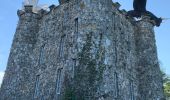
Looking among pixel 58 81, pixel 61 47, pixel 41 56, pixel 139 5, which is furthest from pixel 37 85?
pixel 139 5

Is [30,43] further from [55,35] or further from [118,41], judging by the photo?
[118,41]

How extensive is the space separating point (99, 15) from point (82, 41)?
3411 millimetres

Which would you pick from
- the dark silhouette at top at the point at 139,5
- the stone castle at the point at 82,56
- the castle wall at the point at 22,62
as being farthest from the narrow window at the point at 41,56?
the dark silhouette at top at the point at 139,5

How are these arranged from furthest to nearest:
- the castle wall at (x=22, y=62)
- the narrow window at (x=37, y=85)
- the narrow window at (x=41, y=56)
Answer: the narrow window at (x=41, y=56) < the castle wall at (x=22, y=62) < the narrow window at (x=37, y=85)

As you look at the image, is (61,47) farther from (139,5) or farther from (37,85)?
(139,5)

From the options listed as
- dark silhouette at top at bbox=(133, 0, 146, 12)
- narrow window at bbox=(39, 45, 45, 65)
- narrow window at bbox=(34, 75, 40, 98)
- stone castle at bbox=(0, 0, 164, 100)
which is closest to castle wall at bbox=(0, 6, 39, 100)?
stone castle at bbox=(0, 0, 164, 100)

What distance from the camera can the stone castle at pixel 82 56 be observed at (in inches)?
836

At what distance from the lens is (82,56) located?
2169 cm

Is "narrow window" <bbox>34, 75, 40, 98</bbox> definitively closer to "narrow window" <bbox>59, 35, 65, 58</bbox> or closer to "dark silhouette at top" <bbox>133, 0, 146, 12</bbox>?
"narrow window" <bbox>59, 35, 65, 58</bbox>

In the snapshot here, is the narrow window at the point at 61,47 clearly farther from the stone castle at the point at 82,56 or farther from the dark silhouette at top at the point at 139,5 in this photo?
the dark silhouette at top at the point at 139,5

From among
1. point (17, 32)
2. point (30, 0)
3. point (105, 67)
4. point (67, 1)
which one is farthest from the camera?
point (30, 0)

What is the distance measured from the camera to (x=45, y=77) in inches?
964

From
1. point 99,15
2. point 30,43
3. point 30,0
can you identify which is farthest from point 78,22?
point 30,0

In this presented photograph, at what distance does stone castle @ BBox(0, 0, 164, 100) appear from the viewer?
21234 millimetres
